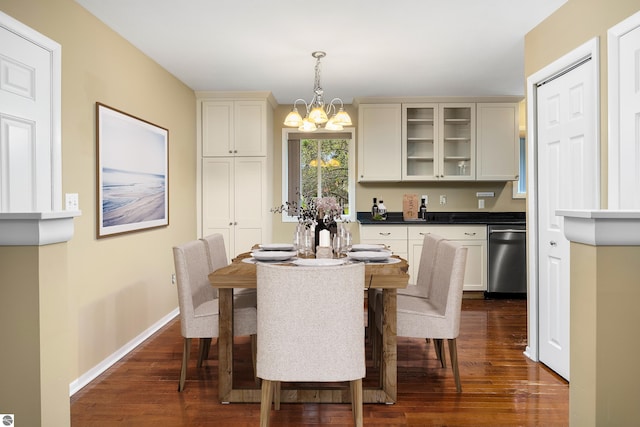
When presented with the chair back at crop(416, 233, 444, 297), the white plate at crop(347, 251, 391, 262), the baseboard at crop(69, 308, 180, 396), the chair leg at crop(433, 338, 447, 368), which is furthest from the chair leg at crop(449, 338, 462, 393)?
the baseboard at crop(69, 308, 180, 396)

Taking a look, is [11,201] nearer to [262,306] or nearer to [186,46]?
[262,306]

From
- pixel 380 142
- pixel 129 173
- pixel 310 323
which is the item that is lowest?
pixel 310 323

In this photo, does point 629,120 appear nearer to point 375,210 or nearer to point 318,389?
point 318,389

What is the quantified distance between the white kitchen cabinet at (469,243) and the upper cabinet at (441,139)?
0.65 m

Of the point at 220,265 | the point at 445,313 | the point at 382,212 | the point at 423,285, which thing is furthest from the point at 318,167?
the point at 445,313

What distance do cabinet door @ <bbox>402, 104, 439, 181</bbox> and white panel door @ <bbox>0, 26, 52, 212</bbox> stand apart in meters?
3.89

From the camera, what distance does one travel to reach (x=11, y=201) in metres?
2.24

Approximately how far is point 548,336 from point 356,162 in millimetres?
3284

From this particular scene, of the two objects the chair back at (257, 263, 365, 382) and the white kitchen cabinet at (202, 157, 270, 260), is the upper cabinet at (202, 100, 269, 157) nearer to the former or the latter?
the white kitchen cabinet at (202, 157, 270, 260)

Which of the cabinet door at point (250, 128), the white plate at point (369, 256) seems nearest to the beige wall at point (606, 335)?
the white plate at point (369, 256)

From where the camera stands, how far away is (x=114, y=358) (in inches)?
127

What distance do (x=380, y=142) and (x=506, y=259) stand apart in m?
2.02

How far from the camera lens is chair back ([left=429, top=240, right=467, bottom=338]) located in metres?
2.56

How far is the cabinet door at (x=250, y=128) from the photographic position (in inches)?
202
